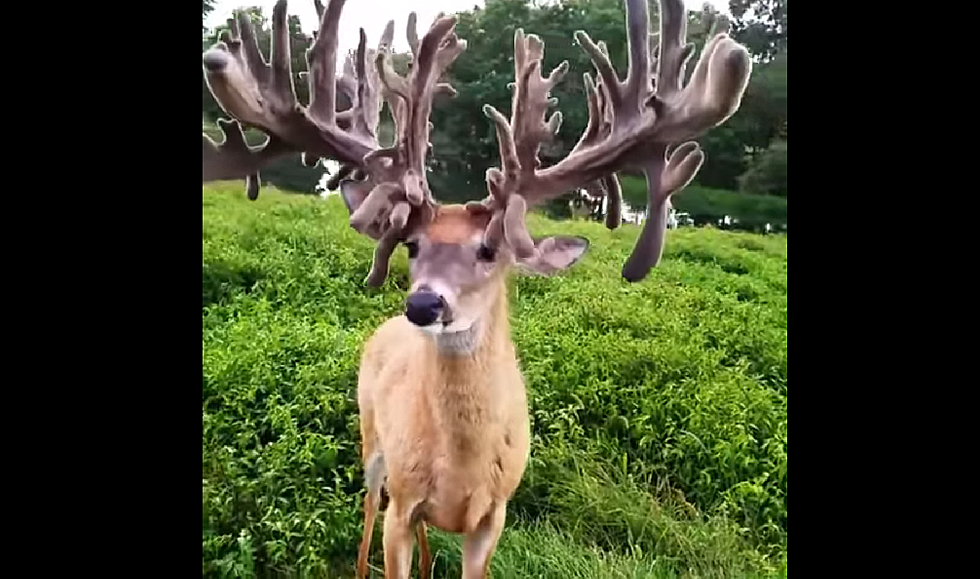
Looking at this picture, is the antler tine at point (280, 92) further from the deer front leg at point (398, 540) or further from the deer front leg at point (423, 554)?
the deer front leg at point (423, 554)

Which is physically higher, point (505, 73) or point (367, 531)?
point (505, 73)

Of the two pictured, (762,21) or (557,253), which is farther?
(762,21)

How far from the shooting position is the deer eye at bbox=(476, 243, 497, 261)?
1800 mm

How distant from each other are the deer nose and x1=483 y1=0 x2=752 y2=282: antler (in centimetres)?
17

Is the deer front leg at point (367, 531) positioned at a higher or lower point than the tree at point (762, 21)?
lower

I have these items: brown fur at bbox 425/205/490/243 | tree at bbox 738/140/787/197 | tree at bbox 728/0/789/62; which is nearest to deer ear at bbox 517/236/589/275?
brown fur at bbox 425/205/490/243

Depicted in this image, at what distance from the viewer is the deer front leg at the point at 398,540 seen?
1924 millimetres

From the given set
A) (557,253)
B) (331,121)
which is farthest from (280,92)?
(557,253)

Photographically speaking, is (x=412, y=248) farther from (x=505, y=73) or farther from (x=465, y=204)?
(x=505, y=73)

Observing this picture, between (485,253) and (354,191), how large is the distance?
282 millimetres

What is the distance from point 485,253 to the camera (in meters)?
1.80

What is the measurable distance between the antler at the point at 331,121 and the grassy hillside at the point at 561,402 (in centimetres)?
25

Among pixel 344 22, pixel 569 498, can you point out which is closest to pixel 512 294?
pixel 569 498

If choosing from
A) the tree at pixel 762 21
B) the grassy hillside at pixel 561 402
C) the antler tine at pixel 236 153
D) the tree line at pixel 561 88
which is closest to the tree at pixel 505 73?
the tree line at pixel 561 88
